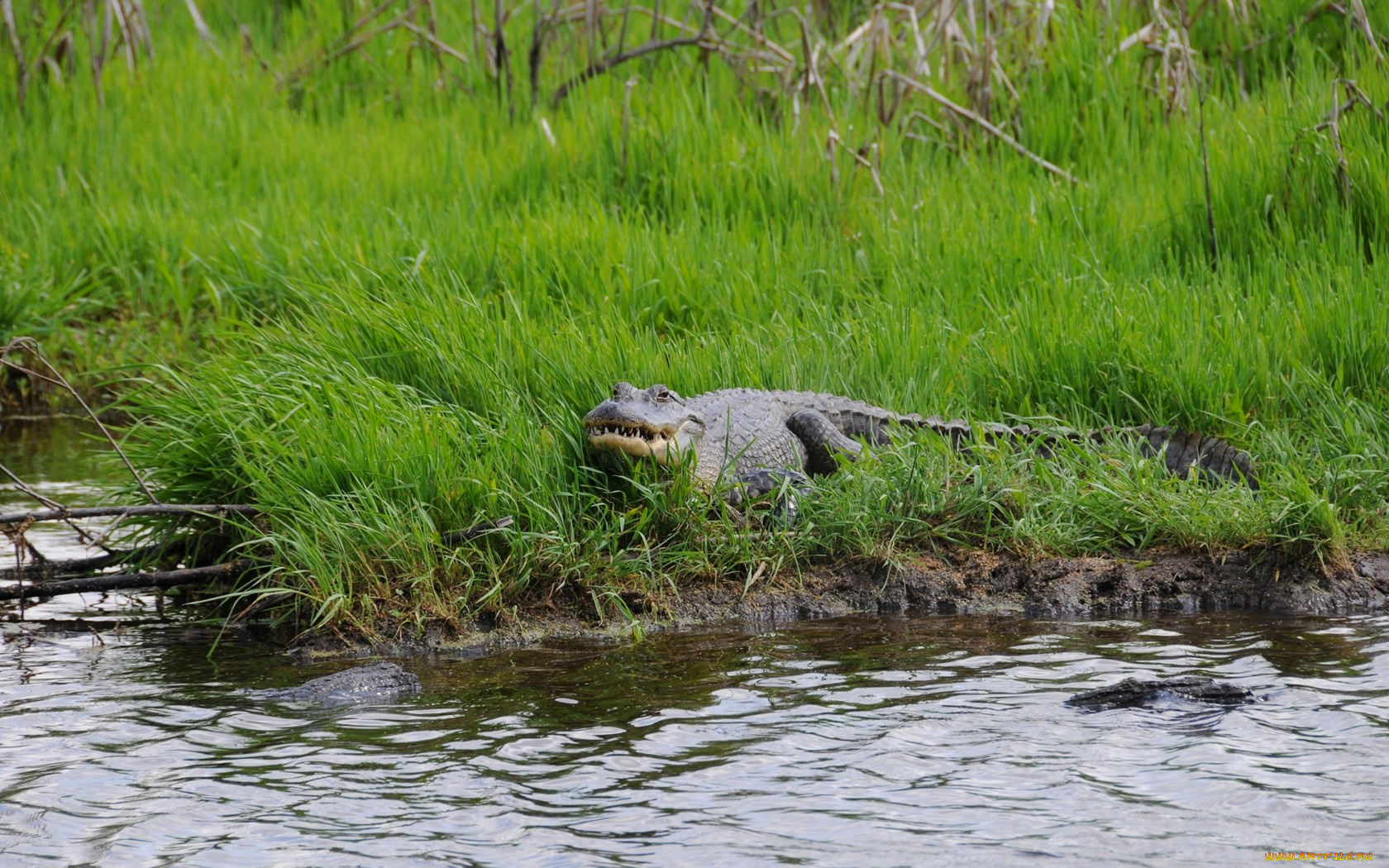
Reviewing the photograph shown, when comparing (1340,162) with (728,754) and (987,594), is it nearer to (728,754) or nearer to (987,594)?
(987,594)

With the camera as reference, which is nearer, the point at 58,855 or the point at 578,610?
the point at 58,855

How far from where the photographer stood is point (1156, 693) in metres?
3.43

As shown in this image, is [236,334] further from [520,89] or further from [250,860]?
[520,89]

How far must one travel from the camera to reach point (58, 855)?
108 inches

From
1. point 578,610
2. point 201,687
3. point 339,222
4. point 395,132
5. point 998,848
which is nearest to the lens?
point 998,848

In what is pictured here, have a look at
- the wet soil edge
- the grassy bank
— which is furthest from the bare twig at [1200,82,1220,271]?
the wet soil edge

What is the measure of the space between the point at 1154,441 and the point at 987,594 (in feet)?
3.52

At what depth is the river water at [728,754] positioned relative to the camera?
277 cm

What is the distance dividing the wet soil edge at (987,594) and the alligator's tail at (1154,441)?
0.44m

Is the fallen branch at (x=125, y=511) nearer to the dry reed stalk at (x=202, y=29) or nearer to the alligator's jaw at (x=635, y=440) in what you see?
the alligator's jaw at (x=635, y=440)

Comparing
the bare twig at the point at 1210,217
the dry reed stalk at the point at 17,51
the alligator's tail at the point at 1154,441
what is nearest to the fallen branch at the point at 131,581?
the alligator's tail at the point at 1154,441

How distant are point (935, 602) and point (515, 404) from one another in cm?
159

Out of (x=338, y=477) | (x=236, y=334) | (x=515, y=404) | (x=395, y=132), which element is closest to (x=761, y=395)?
(x=515, y=404)

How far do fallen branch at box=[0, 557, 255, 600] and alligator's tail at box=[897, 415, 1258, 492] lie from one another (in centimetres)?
241
